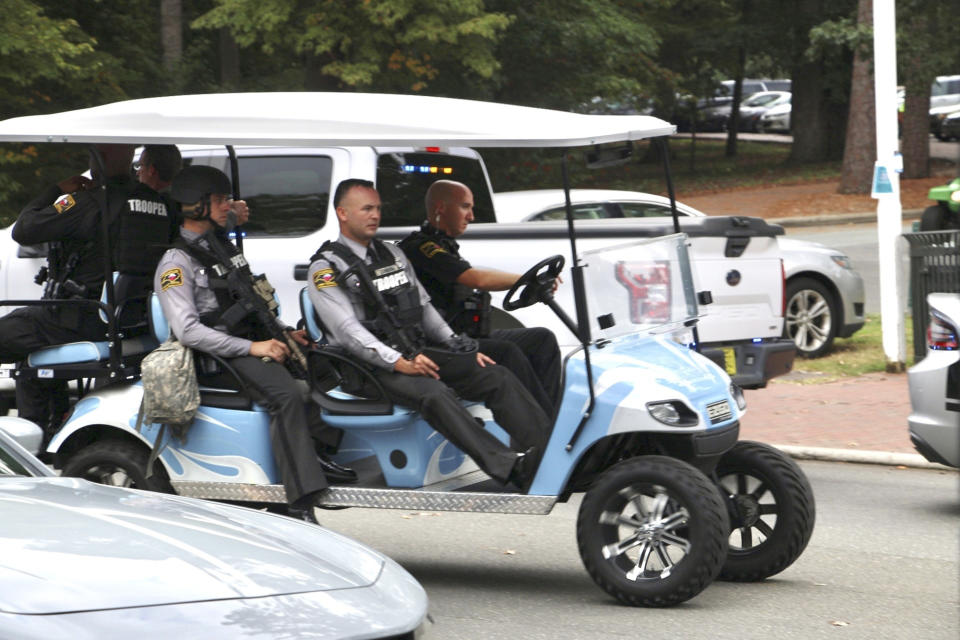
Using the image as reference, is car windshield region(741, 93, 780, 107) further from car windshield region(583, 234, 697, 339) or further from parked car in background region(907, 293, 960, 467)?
car windshield region(583, 234, 697, 339)

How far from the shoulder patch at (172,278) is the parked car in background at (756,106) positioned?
47.9 meters

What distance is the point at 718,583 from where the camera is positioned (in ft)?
22.2

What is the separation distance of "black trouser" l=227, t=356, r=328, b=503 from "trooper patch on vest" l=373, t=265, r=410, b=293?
0.60m

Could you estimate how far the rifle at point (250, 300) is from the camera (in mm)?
6902

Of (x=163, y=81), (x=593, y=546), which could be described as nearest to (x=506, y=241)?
(x=593, y=546)

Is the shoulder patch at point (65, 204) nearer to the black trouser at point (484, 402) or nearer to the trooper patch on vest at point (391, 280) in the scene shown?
the trooper patch on vest at point (391, 280)

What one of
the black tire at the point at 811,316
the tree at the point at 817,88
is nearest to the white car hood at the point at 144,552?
the black tire at the point at 811,316

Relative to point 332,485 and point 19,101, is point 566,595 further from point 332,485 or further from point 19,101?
point 19,101

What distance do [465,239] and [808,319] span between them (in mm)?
4944

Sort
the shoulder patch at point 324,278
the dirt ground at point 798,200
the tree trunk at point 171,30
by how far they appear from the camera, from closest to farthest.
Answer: the shoulder patch at point 324,278 → the tree trunk at point 171,30 → the dirt ground at point 798,200

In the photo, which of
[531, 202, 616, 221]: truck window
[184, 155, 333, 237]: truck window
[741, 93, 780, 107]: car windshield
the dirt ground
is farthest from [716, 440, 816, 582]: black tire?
[741, 93, 780, 107]: car windshield

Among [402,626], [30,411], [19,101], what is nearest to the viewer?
[402,626]

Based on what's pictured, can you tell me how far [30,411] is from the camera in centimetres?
755

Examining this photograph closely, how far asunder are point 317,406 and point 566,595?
144cm
